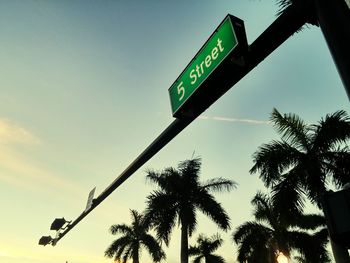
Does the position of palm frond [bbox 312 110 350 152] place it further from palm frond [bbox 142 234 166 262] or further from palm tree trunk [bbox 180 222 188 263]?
palm frond [bbox 142 234 166 262]

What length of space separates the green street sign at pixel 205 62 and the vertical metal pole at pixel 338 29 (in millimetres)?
831

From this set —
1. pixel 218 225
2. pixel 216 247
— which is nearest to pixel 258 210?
pixel 218 225

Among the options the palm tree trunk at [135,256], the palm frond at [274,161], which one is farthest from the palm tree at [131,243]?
the palm frond at [274,161]

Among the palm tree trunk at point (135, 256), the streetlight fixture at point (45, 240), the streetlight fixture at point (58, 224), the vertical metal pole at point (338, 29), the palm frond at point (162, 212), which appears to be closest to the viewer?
the vertical metal pole at point (338, 29)

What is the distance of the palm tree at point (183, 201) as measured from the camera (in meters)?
23.3

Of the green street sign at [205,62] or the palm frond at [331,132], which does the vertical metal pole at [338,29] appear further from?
the palm frond at [331,132]

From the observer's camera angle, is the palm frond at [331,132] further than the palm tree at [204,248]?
No

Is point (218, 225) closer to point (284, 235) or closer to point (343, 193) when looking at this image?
point (284, 235)

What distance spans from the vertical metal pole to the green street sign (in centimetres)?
83

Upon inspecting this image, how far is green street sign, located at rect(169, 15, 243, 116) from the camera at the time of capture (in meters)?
3.16

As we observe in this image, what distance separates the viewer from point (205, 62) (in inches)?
136

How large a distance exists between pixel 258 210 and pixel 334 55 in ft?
99.0

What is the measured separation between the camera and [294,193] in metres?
15.3

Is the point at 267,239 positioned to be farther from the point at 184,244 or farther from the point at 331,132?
the point at 331,132
